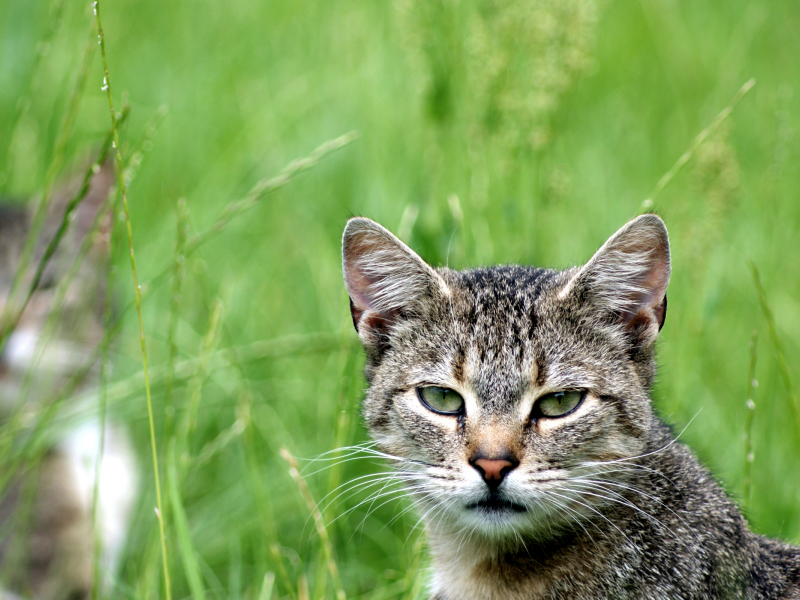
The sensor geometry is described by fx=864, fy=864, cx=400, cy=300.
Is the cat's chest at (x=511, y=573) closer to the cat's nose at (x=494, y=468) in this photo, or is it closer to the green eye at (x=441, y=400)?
the cat's nose at (x=494, y=468)

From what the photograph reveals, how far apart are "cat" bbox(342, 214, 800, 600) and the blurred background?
0.23 m

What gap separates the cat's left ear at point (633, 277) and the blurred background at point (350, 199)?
0.16m

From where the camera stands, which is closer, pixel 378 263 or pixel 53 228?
pixel 378 263

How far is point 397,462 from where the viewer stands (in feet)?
8.73

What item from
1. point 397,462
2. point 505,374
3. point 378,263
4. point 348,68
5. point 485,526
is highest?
point 348,68

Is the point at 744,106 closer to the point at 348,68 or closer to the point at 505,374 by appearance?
the point at 348,68

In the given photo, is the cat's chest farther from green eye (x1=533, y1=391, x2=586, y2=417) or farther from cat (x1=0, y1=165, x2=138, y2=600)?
cat (x1=0, y1=165, x2=138, y2=600)

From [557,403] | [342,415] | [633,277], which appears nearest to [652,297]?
[633,277]

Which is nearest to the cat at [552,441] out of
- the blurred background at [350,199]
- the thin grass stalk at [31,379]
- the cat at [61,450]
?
the blurred background at [350,199]

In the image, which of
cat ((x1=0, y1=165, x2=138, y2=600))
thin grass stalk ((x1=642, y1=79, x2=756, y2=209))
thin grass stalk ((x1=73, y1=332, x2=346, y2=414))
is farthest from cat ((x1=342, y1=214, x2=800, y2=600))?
cat ((x1=0, y1=165, x2=138, y2=600))

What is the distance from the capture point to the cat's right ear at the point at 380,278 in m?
2.74

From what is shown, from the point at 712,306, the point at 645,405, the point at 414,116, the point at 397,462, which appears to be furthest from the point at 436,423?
the point at 414,116

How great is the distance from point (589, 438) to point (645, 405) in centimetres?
23

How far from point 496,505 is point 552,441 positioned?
0.76ft
